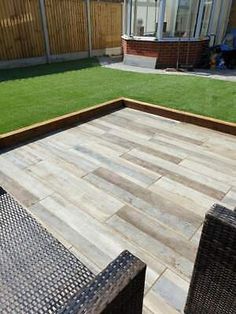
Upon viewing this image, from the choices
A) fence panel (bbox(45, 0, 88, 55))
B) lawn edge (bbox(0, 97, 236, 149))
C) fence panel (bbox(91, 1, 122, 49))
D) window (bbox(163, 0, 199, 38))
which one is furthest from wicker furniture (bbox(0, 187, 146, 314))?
fence panel (bbox(91, 1, 122, 49))

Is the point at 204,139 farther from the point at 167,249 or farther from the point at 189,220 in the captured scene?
the point at 167,249

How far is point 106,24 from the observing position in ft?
36.3

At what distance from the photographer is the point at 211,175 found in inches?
122

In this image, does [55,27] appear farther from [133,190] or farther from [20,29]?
[133,190]

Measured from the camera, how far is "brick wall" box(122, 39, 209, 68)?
8.43 meters

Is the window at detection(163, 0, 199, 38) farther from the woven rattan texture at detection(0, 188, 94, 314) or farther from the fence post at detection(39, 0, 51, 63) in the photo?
the woven rattan texture at detection(0, 188, 94, 314)

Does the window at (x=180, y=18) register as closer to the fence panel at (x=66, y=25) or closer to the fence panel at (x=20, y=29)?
the fence panel at (x=66, y=25)

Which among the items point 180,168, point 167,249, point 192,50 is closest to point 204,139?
point 180,168

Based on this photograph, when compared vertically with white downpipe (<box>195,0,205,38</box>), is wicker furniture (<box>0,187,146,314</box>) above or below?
below

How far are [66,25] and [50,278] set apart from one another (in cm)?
1001

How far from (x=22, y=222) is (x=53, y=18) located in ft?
30.4

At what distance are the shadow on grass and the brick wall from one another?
163cm

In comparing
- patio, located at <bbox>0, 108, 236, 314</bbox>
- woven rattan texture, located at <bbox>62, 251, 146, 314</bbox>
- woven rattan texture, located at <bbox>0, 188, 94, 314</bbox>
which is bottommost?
patio, located at <bbox>0, 108, 236, 314</bbox>

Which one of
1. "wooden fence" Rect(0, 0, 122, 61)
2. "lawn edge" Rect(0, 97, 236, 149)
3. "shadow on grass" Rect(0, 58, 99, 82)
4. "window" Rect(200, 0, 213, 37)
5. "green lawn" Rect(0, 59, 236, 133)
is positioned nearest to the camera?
"lawn edge" Rect(0, 97, 236, 149)
